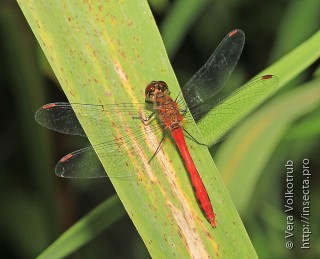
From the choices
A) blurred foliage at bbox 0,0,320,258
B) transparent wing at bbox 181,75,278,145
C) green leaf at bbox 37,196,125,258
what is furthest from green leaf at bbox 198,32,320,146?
green leaf at bbox 37,196,125,258

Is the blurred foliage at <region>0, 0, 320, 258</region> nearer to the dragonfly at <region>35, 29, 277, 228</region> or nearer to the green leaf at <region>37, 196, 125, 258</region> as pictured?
the dragonfly at <region>35, 29, 277, 228</region>

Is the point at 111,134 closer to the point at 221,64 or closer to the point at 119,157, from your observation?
the point at 119,157

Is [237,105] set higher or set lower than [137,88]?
lower

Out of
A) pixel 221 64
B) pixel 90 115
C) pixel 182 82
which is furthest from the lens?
pixel 182 82

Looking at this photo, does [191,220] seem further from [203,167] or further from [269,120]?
[269,120]

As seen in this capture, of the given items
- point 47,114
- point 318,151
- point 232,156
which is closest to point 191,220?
point 232,156

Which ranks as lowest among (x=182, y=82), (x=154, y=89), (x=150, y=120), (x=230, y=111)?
(x=182, y=82)

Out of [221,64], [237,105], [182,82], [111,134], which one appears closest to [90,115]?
[111,134]
